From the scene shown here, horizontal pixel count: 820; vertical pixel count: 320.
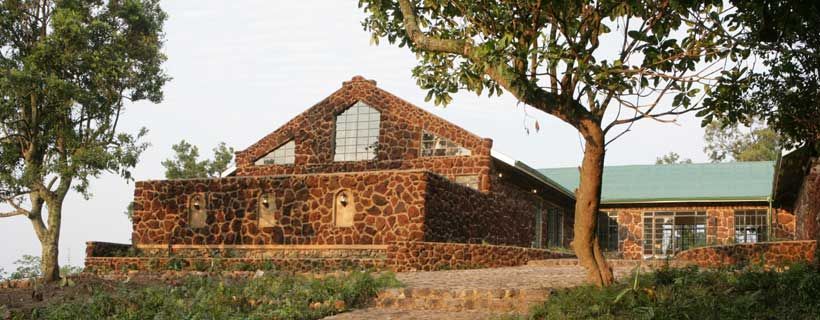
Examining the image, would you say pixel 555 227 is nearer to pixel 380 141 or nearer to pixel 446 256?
pixel 380 141

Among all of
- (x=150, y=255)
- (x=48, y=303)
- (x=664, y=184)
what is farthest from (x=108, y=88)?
(x=664, y=184)

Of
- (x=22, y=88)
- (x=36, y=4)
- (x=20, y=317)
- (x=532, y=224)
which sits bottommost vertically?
(x=20, y=317)

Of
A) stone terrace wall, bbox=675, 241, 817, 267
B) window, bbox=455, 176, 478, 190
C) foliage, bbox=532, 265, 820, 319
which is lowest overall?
foliage, bbox=532, 265, 820, 319

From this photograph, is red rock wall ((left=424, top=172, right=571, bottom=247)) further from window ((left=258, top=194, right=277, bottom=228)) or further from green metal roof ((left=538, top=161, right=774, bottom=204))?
window ((left=258, top=194, right=277, bottom=228))

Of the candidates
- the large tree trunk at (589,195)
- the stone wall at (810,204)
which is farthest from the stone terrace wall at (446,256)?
the large tree trunk at (589,195)

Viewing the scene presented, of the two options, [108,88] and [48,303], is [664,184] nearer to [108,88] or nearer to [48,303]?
[108,88]

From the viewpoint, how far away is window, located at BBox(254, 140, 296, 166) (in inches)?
987

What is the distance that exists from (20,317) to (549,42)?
8570mm

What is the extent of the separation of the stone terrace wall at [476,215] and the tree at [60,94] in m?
7.05

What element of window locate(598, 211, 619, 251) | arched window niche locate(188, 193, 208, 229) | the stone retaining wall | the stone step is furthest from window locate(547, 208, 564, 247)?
the stone step

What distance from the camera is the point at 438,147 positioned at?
76.7 feet

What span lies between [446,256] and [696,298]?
900 centimetres

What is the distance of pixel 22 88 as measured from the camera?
62.1 ft

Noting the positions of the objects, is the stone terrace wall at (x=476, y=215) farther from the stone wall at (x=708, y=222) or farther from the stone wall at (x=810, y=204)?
the stone wall at (x=810, y=204)
